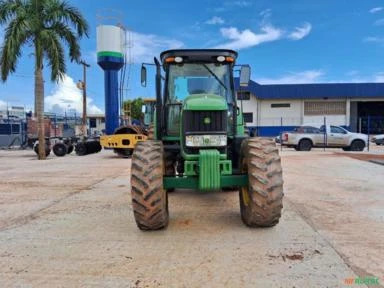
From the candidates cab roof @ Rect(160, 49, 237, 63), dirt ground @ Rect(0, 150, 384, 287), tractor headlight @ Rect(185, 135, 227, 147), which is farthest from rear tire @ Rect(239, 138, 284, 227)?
cab roof @ Rect(160, 49, 237, 63)

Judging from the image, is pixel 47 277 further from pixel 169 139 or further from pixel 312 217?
pixel 312 217

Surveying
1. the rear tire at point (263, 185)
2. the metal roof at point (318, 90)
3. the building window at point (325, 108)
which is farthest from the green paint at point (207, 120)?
the building window at point (325, 108)

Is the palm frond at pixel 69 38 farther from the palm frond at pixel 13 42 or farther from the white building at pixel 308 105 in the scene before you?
the white building at pixel 308 105

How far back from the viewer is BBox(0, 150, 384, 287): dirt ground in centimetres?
389

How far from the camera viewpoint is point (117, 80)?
24.7 meters

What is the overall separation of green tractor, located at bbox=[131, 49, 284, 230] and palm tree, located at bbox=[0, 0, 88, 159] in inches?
563

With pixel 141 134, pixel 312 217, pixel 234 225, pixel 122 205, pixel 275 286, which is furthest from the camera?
pixel 141 134

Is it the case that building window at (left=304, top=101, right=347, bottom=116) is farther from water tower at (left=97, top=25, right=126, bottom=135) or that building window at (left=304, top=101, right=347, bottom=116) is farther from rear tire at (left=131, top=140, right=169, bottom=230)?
rear tire at (left=131, top=140, right=169, bottom=230)

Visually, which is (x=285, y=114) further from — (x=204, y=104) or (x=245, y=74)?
(x=204, y=104)

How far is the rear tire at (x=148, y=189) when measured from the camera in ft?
16.9

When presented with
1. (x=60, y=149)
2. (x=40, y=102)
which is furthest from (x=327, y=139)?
(x=40, y=102)

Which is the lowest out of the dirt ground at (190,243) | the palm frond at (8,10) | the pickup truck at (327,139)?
the dirt ground at (190,243)

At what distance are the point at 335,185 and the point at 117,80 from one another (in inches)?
711

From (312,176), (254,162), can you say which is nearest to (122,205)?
(254,162)
